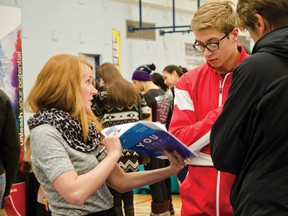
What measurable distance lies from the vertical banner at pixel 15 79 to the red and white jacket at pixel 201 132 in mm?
3575

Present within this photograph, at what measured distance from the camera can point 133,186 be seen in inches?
103

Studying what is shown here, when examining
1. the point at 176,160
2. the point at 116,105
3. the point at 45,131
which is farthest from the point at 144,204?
the point at 45,131

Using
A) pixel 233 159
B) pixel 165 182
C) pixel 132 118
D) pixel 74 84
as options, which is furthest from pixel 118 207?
pixel 233 159

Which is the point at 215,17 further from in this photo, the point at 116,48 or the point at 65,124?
the point at 116,48

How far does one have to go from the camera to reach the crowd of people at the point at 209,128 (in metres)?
1.78

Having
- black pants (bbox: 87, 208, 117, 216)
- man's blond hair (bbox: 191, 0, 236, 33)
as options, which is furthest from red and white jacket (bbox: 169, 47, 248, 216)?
black pants (bbox: 87, 208, 117, 216)

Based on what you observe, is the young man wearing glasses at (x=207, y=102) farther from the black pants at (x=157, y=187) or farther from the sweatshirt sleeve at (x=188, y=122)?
the black pants at (x=157, y=187)

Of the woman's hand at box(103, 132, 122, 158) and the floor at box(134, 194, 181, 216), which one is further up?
the woman's hand at box(103, 132, 122, 158)

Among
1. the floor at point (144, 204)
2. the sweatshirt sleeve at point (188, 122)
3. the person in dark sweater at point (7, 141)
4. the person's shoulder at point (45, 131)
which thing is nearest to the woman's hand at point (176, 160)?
the sweatshirt sleeve at point (188, 122)

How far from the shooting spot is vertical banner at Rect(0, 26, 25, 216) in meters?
→ 5.70

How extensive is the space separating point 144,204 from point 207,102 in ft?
17.6

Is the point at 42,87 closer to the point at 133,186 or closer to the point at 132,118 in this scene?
the point at 133,186

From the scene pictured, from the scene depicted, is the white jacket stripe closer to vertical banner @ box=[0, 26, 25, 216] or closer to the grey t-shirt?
the grey t-shirt

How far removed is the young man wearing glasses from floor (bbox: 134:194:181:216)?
4.59 m
